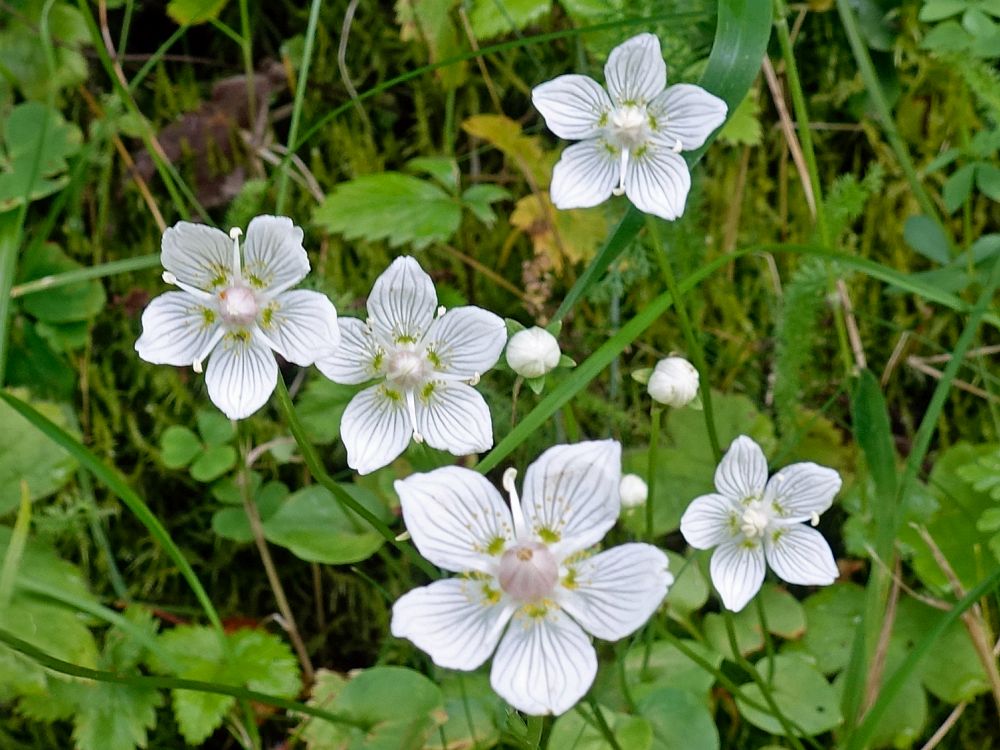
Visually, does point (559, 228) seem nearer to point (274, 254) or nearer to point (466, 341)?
point (466, 341)

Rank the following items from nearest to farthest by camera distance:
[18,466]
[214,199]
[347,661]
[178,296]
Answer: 1. [178,296]
2. [18,466]
3. [347,661]
4. [214,199]

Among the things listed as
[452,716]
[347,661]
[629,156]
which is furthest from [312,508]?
[629,156]

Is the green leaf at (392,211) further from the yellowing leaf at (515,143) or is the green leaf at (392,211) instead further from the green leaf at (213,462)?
the green leaf at (213,462)

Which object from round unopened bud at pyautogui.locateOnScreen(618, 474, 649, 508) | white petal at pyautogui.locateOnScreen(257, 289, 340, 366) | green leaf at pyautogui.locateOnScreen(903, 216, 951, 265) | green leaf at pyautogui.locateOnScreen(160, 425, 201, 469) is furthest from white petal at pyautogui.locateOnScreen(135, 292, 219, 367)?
green leaf at pyautogui.locateOnScreen(903, 216, 951, 265)

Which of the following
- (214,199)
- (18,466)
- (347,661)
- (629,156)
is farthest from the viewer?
(214,199)

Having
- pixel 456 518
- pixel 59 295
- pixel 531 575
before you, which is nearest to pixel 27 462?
pixel 59 295

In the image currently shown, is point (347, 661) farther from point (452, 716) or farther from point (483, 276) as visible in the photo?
point (483, 276)
